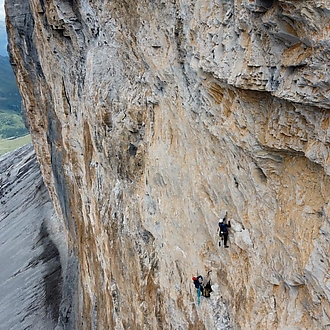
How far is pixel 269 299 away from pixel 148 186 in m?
5.93

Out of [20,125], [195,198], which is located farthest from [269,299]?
[20,125]

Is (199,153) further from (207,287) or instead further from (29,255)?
(29,255)

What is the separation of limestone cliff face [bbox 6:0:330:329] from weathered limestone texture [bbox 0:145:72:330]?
8.63 metres

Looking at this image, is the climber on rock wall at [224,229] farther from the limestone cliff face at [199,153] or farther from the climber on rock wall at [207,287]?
the climber on rock wall at [207,287]

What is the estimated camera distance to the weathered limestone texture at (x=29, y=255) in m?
26.1

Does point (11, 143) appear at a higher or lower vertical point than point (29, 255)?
lower

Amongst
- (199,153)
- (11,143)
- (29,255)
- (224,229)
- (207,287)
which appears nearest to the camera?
(224,229)

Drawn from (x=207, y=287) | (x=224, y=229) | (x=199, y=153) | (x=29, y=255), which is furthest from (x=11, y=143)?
(x=224, y=229)

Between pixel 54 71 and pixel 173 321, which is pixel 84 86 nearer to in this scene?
pixel 54 71

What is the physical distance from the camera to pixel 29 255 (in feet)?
103

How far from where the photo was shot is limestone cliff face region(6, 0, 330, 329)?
6457 mm

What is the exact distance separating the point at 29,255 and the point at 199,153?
25.9 m

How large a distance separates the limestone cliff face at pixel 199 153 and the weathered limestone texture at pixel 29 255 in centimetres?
863

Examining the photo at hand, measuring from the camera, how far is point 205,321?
10148 mm
